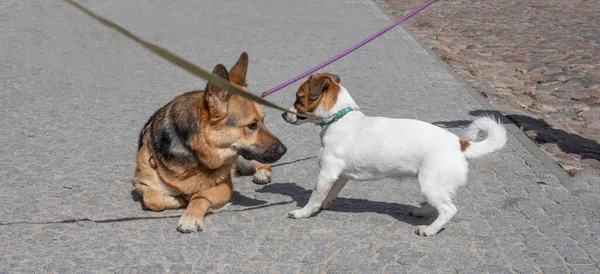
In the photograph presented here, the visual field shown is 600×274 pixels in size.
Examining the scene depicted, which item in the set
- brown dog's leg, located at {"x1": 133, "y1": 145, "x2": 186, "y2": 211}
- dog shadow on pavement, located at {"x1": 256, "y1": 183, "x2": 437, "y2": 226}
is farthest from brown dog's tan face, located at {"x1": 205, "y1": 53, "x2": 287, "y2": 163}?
dog shadow on pavement, located at {"x1": 256, "y1": 183, "x2": 437, "y2": 226}

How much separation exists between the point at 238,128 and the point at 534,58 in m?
9.03

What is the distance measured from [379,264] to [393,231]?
650 mm

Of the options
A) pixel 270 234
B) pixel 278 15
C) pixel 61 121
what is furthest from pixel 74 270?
pixel 278 15

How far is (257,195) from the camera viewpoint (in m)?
6.55

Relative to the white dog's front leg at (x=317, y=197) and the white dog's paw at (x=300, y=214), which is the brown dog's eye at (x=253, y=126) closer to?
the white dog's front leg at (x=317, y=197)

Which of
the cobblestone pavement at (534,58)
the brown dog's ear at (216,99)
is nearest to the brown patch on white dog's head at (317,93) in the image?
the brown dog's ear at (216,99)

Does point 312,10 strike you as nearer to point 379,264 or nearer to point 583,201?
point 583,201

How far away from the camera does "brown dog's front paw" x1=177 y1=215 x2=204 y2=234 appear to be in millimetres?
5492

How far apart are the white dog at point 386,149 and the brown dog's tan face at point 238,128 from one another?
0.44 metres

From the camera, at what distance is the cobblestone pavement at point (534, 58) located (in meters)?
8.96

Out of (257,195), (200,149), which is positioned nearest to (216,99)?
(200,149)

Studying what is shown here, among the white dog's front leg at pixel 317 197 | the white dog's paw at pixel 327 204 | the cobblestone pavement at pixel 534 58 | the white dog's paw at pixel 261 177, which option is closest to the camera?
the white dog's front leg at pixel 317 197

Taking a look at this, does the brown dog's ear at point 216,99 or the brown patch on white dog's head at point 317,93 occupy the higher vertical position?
the brown dog's ear at point 216,99

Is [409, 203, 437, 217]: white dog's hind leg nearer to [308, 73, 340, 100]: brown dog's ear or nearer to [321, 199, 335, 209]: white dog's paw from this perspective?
[321, 199, 335, 209]: white dog's paw
